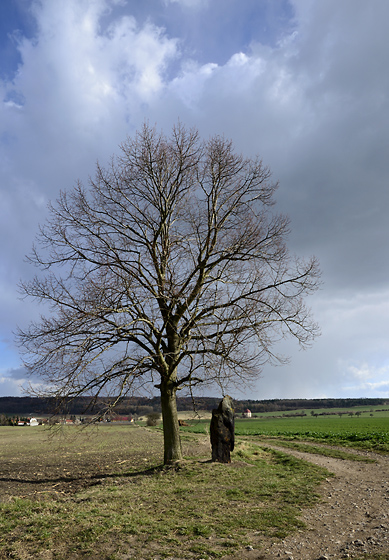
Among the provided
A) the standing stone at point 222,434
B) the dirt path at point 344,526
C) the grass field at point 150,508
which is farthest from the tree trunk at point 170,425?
the dirt path at point 344,526

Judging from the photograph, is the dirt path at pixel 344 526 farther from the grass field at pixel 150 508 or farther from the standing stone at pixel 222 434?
the standing stone at pixel 222 434

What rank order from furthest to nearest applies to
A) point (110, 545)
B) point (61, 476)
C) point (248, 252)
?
1. point (248, 252)
2. point (61, 476)
3. point (110, 545)

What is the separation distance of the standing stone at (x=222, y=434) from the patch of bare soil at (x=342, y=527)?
11.6 feet

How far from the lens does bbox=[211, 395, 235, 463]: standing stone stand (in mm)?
13969

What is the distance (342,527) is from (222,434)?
699 centimetres

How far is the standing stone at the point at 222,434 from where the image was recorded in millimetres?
13969

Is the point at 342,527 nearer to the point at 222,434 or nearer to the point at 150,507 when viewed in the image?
the point at 150,507

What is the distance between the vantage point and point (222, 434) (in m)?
14.0

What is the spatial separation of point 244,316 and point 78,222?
7.14 meters

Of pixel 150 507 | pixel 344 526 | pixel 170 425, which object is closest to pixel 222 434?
pixel 170 425

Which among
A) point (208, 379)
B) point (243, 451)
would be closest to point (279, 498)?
point (208, 379)

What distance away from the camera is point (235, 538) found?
673cm

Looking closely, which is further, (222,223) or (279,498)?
(222,223)

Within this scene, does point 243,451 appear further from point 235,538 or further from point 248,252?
point 235,538
